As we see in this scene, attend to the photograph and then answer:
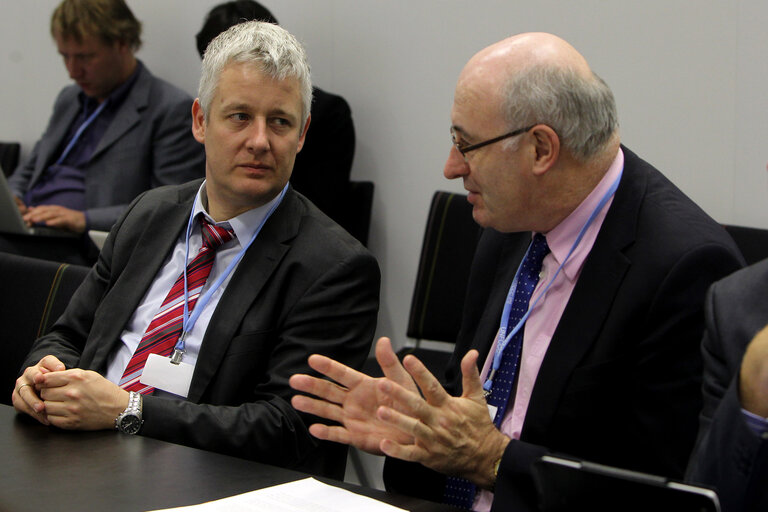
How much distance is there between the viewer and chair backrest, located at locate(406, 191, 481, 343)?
3518 mm

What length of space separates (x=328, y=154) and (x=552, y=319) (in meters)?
2.24

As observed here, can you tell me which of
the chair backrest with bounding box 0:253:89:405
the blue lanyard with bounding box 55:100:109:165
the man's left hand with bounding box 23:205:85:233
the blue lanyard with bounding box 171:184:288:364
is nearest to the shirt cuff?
the blue lanyard with bounding box 171:184:288:364

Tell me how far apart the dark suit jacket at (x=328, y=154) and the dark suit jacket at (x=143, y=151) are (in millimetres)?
676

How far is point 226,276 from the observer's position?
2383 mm

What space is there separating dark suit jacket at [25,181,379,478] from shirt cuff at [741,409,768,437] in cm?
106

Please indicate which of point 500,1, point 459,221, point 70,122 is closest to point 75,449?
point 459,221

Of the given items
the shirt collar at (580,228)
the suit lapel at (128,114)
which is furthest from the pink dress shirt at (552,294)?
the suit lapel at (128,114)

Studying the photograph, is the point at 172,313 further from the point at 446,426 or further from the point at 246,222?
the point at 446,426

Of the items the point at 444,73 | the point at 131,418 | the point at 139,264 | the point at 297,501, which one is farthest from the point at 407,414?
the point at 444,73

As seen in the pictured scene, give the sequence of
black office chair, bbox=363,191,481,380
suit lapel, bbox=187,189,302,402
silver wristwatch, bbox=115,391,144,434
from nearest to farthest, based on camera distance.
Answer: silver wristwatch, bbox=115,391,144,434, suit lapel, bbox=187,189,302,402, black office chair, bbox=363,191,481,380

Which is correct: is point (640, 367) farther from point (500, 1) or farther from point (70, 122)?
point (70, 122)

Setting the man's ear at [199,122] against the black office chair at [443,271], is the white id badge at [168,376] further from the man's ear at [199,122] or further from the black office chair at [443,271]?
the black office chair at [443,271]

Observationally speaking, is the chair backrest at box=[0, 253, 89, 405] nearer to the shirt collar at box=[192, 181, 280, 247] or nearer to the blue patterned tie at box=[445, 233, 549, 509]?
the shirt collar at box=[192, 181, 280, 247]

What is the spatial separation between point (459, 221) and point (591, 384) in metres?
1.70
